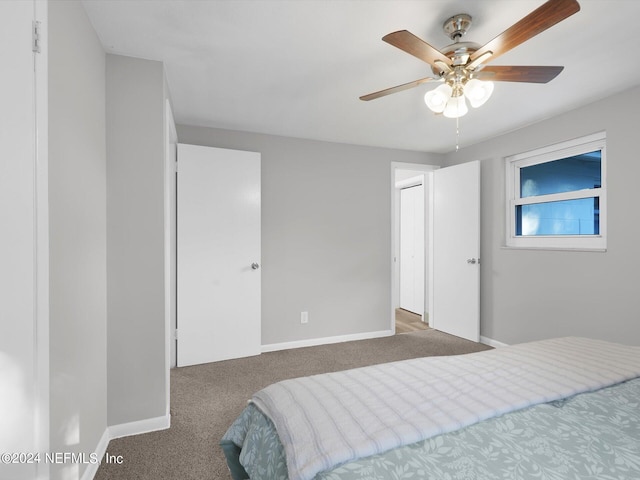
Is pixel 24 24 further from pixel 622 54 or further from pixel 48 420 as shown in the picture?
pixel 622 54

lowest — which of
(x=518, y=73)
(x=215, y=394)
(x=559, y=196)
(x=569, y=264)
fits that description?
(x=215, y=394)

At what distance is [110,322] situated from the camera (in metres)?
1.98

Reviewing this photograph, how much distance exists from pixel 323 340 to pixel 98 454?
2358mm

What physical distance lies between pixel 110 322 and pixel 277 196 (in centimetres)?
207

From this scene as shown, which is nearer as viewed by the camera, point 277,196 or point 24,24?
point 24,24

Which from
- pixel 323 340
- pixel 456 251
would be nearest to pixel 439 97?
pixel 456 251

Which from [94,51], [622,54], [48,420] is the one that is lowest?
[48,420]

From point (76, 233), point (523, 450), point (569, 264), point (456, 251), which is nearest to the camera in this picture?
point (523, 450)

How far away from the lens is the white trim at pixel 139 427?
2.00 metres

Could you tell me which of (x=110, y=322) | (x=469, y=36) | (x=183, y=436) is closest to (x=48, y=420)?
(x=110, y=322)

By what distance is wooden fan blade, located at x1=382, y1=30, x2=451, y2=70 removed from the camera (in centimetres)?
137

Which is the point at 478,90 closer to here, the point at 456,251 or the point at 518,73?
the point at 518,73

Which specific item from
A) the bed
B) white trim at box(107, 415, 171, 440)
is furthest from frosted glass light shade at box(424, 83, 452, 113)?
white trim at box(107, 415, 171, 440)

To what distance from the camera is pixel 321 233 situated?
150 inches
